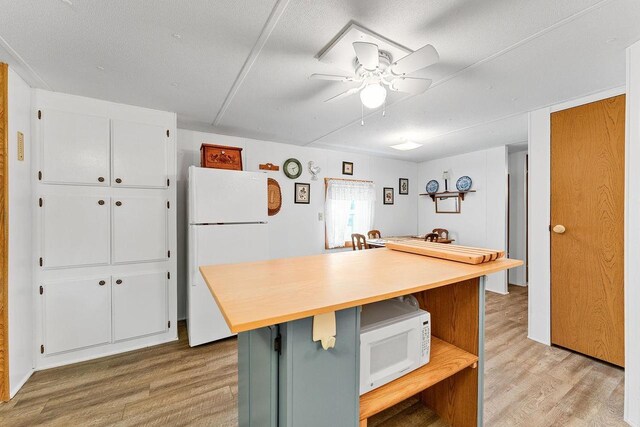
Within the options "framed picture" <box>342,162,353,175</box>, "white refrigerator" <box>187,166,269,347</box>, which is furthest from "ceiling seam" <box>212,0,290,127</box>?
"framed picture" <box>342,162,353,175</box>

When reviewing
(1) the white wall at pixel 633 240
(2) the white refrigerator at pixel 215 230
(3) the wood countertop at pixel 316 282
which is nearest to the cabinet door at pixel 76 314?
(2) the white refrigerator at pixel 215 230

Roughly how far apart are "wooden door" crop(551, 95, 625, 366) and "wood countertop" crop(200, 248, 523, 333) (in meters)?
1.60

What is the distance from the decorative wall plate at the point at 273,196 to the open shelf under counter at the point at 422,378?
2.78 m

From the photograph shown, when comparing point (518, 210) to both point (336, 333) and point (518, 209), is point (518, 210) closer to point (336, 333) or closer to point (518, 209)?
point (518, 209)

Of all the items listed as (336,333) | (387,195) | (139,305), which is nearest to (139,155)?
(139,305)

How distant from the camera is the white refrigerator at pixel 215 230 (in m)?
2.61

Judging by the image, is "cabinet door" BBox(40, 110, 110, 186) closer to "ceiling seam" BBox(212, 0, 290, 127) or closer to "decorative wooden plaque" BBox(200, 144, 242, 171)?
"decorative wooden plaque" BBox(200, 144, 242, 171)

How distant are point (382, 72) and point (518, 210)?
400 cm

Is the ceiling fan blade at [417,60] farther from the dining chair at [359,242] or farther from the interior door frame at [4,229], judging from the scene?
the dining chair at [359,242]

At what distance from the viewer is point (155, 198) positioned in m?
2.66

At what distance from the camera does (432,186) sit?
5.22 meters

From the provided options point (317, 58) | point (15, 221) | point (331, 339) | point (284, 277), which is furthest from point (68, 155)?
point (331, 339)

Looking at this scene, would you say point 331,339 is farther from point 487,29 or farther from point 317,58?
point 487,29

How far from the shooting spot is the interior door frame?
1800mm
